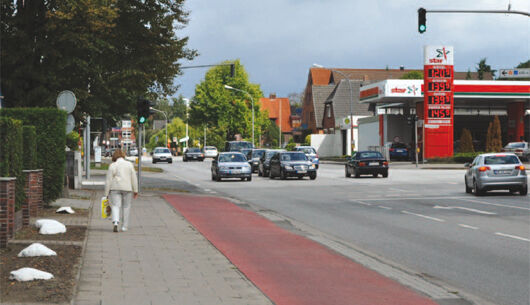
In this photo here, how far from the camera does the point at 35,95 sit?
80.9ft

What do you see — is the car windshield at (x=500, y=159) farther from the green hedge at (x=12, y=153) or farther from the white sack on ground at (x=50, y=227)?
the green hedge at (x=12, y=153)

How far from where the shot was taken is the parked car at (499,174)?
79.0 feet

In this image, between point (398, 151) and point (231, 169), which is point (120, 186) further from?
point (398, 151)

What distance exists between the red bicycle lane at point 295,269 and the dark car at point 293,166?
20.9 metres

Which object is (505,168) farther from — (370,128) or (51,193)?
Result: (370,128)

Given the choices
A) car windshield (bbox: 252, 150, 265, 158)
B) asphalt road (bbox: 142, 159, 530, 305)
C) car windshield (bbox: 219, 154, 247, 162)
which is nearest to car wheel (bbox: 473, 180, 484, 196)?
asphalt road (bbox: 142, 159, 530, 305)

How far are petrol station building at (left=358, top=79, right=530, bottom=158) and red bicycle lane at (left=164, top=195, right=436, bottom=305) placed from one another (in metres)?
40.9

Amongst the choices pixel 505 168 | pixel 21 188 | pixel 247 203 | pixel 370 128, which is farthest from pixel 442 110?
pixel 21 188

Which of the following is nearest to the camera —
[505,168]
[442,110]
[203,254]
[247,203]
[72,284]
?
[72,284]

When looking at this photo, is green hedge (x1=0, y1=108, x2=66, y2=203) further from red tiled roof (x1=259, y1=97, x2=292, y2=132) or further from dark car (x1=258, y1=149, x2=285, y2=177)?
red tiled roof (x1=259, y1=97, x2=292, y2=132)

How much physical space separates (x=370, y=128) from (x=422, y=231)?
6082 centimetres

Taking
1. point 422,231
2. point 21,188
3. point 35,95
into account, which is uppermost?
point 35,95

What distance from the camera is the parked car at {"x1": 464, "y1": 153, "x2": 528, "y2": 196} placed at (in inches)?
949

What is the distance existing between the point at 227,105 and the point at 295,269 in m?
85.9
